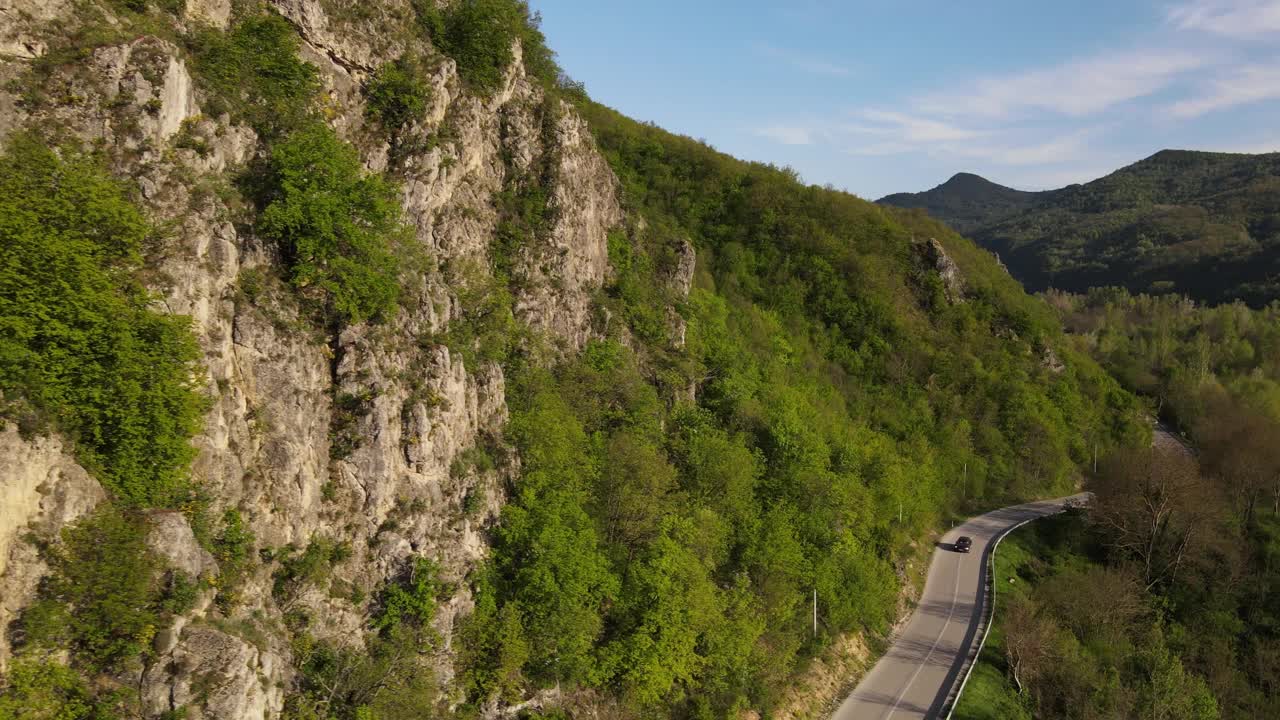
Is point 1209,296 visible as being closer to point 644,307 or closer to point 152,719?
point 644,307

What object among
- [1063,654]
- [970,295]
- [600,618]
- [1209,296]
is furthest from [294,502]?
[1209,296]

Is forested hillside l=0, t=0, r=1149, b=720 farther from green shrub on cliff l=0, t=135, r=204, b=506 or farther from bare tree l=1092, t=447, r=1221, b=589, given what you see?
bare tree l=1092, t=447, r=1221, b=589

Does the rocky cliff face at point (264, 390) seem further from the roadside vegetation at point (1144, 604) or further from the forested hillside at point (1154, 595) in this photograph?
the roadside vegetation at point (1144, 604)

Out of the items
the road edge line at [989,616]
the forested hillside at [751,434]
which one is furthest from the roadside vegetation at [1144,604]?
the forested hillside at [751,434]

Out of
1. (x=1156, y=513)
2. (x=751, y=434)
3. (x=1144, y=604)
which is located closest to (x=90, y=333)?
(x=751, y=434)

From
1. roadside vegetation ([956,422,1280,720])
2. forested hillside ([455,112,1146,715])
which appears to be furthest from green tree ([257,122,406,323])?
roadside vegetation ([956,422,1280,720])
